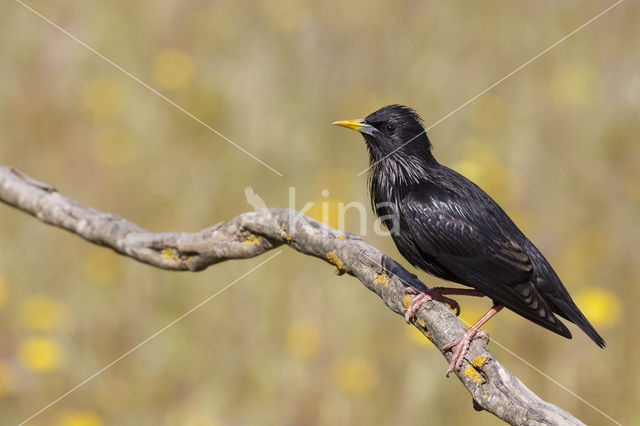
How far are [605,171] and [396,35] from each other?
101 inches

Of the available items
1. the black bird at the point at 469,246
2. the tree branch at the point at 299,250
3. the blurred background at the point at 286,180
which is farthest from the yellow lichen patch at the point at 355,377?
the tree branch at the point at 299,250

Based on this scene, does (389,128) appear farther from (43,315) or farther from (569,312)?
(43,315)

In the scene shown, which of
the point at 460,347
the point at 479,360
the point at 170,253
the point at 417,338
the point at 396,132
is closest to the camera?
the point at 479,360

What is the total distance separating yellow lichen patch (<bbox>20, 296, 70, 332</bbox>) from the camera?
195 inches

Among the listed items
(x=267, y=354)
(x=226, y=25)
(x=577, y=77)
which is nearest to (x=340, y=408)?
(x=267, y=354)

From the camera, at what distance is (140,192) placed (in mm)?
6074

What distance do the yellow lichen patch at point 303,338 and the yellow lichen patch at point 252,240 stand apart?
5.88ft

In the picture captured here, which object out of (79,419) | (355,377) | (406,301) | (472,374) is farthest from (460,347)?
(79,419)

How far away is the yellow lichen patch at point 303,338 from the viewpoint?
4758 mm

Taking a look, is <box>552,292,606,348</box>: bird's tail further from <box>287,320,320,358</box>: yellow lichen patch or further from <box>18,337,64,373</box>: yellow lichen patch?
<box>18,337,64,373</box>: yellow lichen patch

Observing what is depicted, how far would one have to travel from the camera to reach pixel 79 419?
4414 mm

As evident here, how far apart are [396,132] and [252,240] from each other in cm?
130

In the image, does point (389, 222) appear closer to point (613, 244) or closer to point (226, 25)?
point (613, 244)

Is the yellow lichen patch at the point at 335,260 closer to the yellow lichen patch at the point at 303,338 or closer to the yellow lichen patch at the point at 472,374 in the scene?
the yellow lichen patch at the point at 472,374
